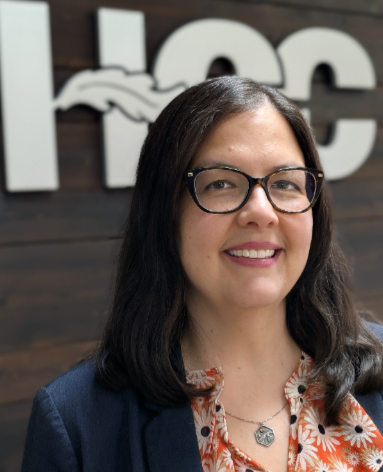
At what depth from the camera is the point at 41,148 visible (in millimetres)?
2041

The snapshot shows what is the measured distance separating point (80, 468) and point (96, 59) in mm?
1482

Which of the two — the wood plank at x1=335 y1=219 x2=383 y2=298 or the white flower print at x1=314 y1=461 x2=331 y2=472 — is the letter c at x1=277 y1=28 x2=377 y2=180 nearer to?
the wood plank at x1=335 y1=219 x2=383 y2=298

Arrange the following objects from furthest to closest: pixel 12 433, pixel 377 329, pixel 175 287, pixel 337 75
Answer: pixel 337 75 < pixel 12 433 < pixel 377 329 < pixel 175 287

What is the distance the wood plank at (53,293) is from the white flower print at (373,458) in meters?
1.09

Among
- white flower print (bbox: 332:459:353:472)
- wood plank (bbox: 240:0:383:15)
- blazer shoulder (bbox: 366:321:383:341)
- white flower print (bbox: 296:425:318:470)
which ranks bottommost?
white flower print (bbox: 332:459:353:472)

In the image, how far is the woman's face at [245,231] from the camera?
1113 millimetres

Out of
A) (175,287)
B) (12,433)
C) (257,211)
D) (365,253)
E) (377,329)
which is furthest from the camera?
(365,253)

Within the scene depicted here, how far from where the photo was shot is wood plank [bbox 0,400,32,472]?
2074 mm

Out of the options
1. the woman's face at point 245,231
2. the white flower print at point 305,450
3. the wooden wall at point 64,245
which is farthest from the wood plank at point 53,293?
the white flower print at point 305,450

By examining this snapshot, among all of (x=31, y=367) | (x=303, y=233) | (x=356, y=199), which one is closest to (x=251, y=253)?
(x=303, y=233)

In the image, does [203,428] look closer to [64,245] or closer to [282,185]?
[282,185]

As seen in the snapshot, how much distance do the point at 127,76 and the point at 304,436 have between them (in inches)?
58.1

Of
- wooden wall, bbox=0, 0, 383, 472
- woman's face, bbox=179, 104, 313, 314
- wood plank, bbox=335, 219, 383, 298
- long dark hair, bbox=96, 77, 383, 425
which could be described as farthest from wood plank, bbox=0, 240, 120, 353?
wood plank, bbox=335, 219, 383, 298

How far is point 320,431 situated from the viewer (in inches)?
46.3
